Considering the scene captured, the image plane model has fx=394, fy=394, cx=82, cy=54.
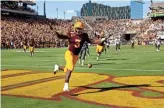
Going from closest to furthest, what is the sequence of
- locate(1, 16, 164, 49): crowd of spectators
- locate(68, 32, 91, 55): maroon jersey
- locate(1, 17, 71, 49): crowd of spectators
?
locate(68, 32, 91, 55): maroon jersey → locate(1, 17, 71, 49): crowd of spectators → locate(1, 16, 164, 49): crowd of spectators

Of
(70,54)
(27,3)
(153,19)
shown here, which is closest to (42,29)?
→ (27,3)

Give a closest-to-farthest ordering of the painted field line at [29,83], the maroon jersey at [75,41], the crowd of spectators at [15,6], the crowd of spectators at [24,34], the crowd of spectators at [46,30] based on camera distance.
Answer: the maroon jersey at [75,41]
the painted field line at [29,83]
the crowd of spectators at [24,34]
the crowd of spectators at [46,30]
the crowd of spectators at [15,6]

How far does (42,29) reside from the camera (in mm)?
69188

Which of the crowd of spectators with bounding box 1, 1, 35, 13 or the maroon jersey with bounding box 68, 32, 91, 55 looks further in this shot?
the crowd of spectators with bounding box 1, 1, 35, 13

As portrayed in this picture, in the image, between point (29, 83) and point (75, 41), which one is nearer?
point (75, 41)

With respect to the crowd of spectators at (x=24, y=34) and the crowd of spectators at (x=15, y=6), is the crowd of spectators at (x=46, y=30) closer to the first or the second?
the crowd of spectators at (x=24, y=34)

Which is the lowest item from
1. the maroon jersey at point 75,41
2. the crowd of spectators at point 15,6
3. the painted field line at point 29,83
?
the painted field line at point 29,83

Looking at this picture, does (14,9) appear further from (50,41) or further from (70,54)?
(70,54)

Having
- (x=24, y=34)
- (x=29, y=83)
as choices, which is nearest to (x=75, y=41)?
(x=29, y=83)

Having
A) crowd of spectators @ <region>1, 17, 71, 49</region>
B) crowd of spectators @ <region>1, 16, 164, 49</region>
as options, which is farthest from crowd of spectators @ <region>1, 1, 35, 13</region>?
crowd of spectators @ <region>1, 17, 71, 49</region>

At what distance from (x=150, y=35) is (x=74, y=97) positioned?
2562 inches

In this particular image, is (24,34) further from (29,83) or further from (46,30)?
(29,83)

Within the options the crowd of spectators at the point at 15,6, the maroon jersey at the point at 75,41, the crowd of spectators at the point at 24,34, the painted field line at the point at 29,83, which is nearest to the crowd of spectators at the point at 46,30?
the crowd of spectators at the point at 24,34

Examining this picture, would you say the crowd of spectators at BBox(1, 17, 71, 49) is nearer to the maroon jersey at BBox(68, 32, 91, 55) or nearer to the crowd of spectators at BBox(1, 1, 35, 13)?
the crowd of spectators at BBox(1, 1, 35, 13)
